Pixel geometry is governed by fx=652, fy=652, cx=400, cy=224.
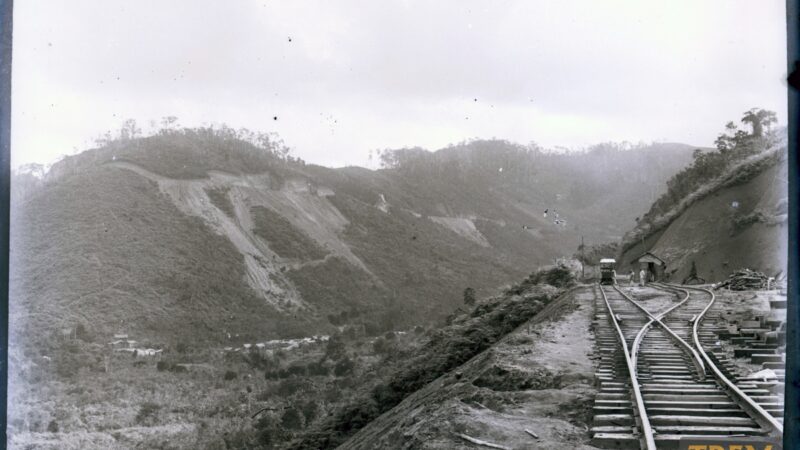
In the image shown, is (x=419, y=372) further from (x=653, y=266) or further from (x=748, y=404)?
(x=653, y=266)

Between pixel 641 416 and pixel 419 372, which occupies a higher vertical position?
pixel 641 416

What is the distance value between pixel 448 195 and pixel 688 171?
5140 centimetres

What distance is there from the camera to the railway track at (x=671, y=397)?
5730 millimetres

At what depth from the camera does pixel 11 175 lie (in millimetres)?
2275

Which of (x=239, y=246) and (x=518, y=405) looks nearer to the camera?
(x=518, y=405)

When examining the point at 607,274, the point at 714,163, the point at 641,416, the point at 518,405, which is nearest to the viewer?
the point at 641,416

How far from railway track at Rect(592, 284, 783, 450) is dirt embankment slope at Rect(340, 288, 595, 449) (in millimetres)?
288

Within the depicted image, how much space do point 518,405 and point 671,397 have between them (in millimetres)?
1695

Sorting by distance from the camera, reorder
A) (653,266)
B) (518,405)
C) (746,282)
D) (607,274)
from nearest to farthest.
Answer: (518,405), (746,282), (607,274), (653,266)

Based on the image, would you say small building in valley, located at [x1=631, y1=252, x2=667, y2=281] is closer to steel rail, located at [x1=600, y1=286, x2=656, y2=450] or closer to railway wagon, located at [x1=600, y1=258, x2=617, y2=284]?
railway wagon, located at [x1=600, y1=258, x2=617, y2=284]

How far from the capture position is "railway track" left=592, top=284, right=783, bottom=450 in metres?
5.73

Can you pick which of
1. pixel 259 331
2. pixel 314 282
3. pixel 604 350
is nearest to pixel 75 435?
pixel 604 350

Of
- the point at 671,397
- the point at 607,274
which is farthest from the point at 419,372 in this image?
the point at 607,274

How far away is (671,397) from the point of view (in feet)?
23.5
